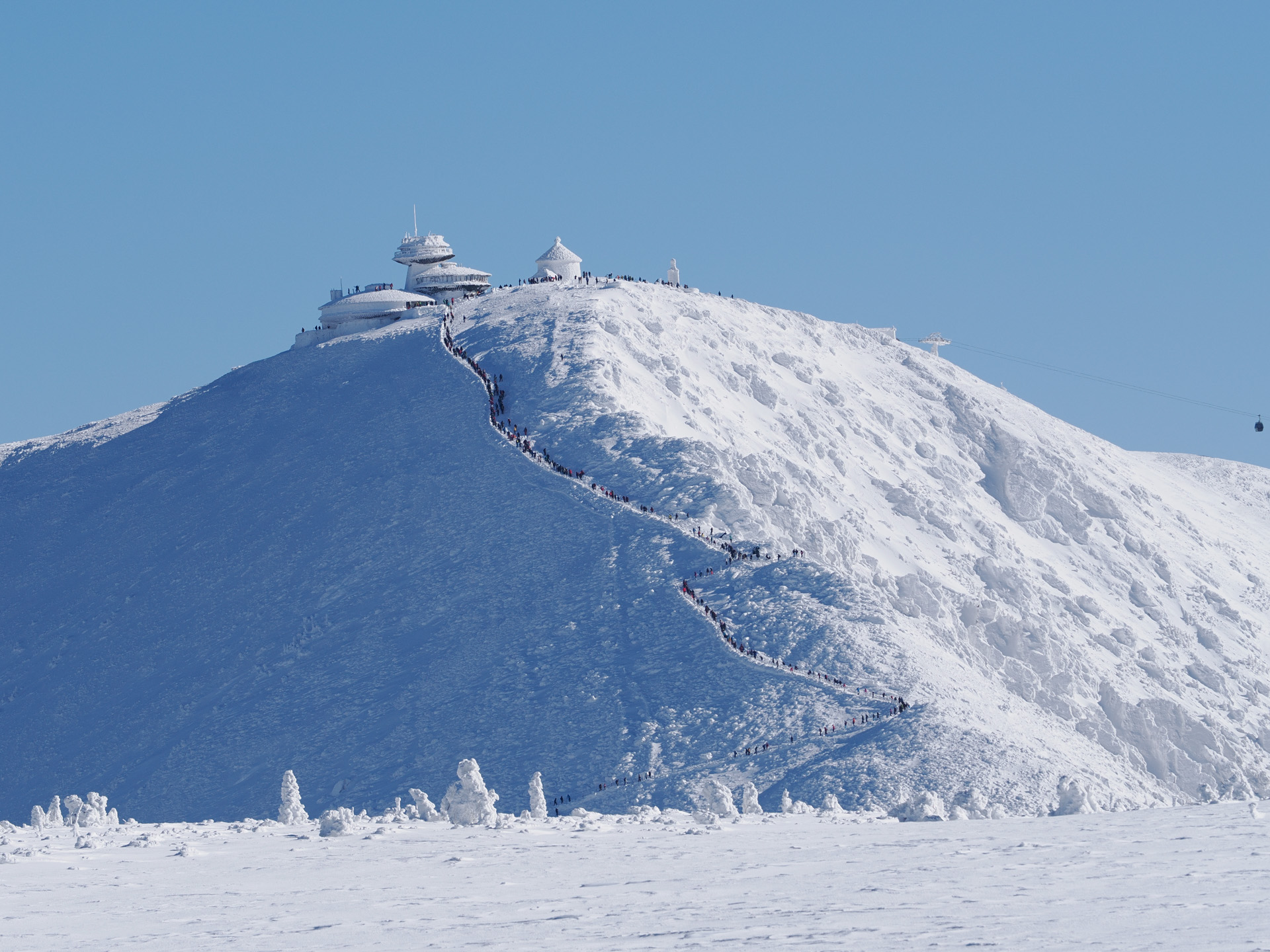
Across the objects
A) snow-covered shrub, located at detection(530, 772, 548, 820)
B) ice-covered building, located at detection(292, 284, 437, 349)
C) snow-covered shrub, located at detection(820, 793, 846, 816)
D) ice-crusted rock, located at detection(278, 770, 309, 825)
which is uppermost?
ice-covered building, located at detection(292, 284, 437, 349)

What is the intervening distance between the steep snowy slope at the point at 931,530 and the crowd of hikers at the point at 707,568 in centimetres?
71

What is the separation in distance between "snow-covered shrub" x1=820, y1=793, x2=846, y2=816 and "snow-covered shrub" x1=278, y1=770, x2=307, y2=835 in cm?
1309

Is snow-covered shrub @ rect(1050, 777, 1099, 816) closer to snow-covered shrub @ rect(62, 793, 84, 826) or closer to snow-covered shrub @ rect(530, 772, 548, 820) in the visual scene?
snow-covered shrub @ rect(530, 772, 548, 820)

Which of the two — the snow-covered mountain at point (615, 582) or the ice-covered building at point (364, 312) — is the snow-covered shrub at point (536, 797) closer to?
the snow-covered mountain at point (615, 582)

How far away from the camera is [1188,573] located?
89.2 m

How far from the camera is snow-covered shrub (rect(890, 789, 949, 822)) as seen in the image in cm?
4512

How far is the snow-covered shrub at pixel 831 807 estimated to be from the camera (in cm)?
4641

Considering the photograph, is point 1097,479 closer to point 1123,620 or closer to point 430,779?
point 1123,620

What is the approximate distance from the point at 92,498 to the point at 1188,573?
53.8 metres

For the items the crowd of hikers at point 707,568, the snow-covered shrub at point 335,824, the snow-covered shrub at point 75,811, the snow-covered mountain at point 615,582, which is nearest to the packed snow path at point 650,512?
the crowd of hikers at point 707,568

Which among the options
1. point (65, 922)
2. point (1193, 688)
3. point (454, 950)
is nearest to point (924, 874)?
point (454, 950)

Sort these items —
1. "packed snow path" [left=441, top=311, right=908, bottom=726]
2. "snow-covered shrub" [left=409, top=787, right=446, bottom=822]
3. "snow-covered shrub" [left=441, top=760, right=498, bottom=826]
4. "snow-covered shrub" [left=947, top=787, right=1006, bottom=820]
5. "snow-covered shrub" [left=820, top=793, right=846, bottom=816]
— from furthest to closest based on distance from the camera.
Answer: "packed snow path" [left=441, top=311, right=908, bottom=726]
"snow-covered shrub" [left=820, top=793, right=846, bottom=816]
"snow-covered shrub" [left=947, top=787, right=1006, bottom=820]
"snow-covered shrub" [left=409, top=787, right=446, bottom=822]
"snow-covered shrub" [left=441, top=760, right=498, bottom=826]

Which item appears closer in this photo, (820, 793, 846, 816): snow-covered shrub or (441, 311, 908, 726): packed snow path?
(820, 793, 846, 816): snow-covered shrub

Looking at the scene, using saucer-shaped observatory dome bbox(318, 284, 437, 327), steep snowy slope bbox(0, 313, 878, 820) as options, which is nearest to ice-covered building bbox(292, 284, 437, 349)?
saucer-shaped observatory dome bbox(318, 284, 437, 327)
